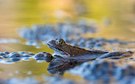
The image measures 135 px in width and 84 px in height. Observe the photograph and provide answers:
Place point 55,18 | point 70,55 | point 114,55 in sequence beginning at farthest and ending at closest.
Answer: point 55,18
point 70,55
point 114,55

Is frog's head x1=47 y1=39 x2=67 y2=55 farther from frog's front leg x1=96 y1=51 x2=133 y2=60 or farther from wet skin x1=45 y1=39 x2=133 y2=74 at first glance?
frog's front leg x1=96 y1=51 x2=133 y2=60

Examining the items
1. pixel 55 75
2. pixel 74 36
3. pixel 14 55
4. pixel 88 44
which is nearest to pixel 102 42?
pixel 88 44

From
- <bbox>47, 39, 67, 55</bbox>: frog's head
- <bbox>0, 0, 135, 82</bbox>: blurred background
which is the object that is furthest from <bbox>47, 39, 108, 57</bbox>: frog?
<bbox>0, 0, 135, 82</bbox>: blurred background

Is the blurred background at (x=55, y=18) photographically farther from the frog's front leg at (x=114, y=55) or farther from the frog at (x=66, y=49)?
the frog's front leg at (x=114, y=55)

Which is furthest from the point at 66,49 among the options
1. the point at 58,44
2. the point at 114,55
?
the point at 114,55

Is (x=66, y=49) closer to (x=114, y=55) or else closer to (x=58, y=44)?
(x=58, y=44)

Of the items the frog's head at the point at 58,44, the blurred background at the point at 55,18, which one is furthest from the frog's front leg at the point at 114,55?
the blurred background at the point at 55,18

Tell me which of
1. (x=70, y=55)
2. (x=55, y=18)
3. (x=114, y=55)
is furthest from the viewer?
(x=55, y=18)

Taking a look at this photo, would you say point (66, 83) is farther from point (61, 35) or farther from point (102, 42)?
point (61, 35)
